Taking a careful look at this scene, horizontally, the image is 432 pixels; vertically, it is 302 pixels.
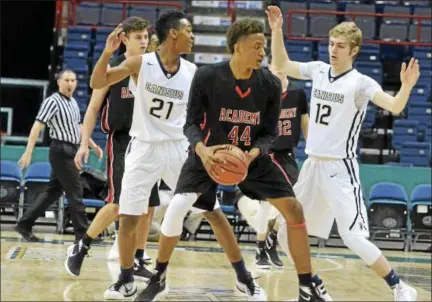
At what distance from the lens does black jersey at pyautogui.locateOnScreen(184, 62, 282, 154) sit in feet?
18.6

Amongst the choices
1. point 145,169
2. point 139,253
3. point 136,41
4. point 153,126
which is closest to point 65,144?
point 139,253

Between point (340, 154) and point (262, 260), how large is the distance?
2.72 meters

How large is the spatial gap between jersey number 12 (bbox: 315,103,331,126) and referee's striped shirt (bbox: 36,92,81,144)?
4884 mm

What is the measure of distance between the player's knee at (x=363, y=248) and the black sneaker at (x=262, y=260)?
2571 millimetres

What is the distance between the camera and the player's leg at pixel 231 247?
19.5 feet

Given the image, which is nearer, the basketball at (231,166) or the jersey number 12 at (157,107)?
the basketball at (231,166)

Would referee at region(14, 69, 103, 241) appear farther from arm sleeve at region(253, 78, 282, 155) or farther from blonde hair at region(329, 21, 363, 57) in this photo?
arm sleeve at region(253, 78, 282, 155)

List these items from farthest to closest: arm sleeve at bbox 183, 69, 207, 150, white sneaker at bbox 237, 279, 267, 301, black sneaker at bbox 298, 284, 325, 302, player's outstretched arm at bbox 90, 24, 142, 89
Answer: white sneaker at bbox 237, 279, 267, 301
black sneaker at bbox 298, 284, 325, 302
arm sleeve at bbox 183, 69, 207, 150
player's outstretched arm at bbox 90, 24, 142, 89

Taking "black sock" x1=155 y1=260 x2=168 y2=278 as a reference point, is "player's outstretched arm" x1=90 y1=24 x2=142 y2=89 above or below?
above

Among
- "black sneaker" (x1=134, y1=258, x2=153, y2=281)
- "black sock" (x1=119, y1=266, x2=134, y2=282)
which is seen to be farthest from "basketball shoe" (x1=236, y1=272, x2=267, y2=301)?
A: "black sneaker" (x1=134, y1=258, x2=153, y2=281)

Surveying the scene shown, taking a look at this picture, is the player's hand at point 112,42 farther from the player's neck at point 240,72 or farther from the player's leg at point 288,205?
the player's leg at point 288,205

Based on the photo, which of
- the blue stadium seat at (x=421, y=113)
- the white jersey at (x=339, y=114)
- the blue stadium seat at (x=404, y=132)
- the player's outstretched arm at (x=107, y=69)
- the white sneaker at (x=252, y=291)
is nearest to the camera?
the player's outstretched arm at (x=107, y=69)

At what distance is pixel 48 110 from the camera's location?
34.3ft

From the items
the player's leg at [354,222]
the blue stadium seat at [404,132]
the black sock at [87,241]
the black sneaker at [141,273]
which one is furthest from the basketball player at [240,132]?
the blue stadium seat at [404,132]
